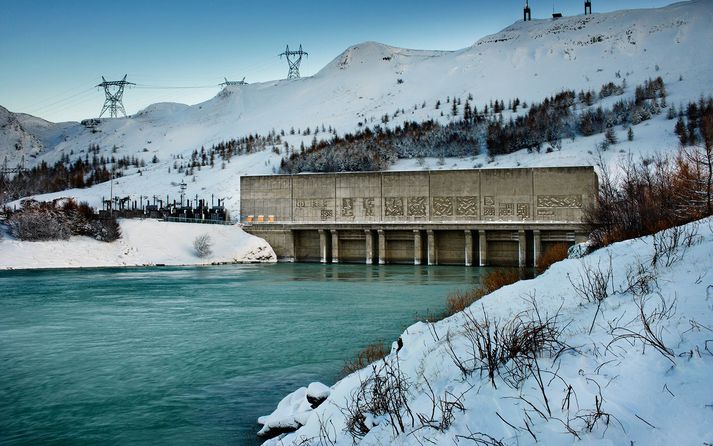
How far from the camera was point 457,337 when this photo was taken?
6.59 metres

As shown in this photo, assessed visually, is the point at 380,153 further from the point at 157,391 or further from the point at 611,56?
the point at 157,391

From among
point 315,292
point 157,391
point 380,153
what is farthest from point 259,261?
point 157,391

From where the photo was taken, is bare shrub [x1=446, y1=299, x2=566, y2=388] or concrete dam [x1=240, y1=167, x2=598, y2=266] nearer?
bare shrub [x1=446, y1=299, x2=566, y2=388]

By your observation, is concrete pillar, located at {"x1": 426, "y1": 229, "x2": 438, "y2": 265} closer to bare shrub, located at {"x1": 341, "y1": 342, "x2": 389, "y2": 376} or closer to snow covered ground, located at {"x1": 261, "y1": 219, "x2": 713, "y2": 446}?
bare shrub, located at {"x1": 341, "y1": 342, "x2": 389, "y2": 376}

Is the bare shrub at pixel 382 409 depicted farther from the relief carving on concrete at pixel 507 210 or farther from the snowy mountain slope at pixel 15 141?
the snowy mountain slope at pixel 15 141

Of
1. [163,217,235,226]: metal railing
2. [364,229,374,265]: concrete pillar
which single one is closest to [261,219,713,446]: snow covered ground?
[364,229,374,265]: concrete pillar

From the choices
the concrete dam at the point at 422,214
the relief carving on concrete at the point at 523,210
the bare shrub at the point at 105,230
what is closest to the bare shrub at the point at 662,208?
the concrete dam at the point at 422,214

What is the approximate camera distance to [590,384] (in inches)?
177

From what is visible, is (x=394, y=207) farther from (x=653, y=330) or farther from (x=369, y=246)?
(x=653, y=330)

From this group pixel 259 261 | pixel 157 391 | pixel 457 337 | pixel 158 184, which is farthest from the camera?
pixel 158 184

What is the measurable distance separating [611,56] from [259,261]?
76644mm

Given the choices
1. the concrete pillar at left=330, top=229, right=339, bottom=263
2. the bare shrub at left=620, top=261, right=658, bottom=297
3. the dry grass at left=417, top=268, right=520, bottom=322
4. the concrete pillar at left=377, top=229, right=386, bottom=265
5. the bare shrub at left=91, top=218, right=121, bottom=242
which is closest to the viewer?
the bare shrub at left=620, top=261, right=658, bottom=297

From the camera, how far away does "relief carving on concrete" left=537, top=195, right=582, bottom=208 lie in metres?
41.8

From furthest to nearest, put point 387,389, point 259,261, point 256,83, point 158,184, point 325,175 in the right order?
1. point 256,83
2. point 158,184
3. point 325,175
4. point 259,261
5. point 387,389
